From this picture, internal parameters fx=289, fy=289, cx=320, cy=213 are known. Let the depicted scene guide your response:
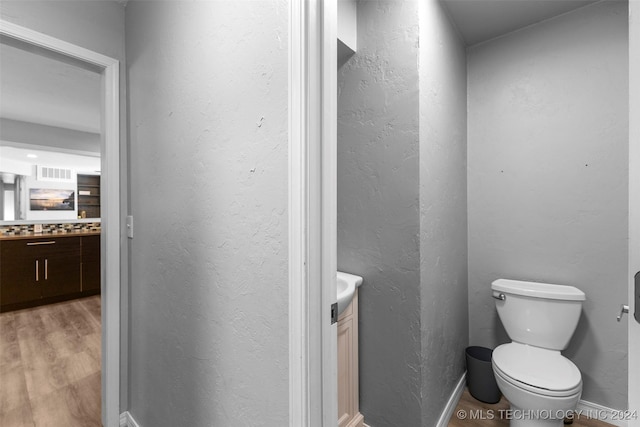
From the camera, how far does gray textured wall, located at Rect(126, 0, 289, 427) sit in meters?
0.82

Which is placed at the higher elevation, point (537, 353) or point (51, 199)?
point (51, 199)

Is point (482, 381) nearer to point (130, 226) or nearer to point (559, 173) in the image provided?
point (559, 173)

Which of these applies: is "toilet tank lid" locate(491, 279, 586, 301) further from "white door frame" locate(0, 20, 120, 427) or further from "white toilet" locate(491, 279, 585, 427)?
"white door frame" locate(0, 20, 120, 427)

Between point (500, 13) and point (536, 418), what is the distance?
2.27 m

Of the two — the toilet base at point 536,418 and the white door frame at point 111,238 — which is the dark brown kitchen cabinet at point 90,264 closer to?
the white door frame at point 111,238

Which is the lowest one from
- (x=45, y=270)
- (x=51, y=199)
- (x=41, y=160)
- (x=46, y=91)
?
(x=45, y=270)

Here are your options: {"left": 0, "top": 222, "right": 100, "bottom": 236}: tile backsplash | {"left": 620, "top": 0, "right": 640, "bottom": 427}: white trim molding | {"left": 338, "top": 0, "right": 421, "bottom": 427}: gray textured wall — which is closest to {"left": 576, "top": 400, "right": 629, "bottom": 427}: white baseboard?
{"left": 338, "top": 0, "right": 421, "bottom": 427}: gray textured wall

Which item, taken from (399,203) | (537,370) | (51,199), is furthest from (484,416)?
(51,199)

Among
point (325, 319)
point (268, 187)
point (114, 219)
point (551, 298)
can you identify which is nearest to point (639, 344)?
point (325, 319)

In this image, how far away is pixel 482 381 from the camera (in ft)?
5.99

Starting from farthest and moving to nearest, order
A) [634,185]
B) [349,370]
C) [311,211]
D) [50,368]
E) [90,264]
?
[90,264] → [50,368] → [349,370] → [311,211] → [634,185]

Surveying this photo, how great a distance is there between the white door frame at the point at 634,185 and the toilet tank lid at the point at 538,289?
4.48 feet

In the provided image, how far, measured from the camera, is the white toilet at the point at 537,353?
135cm

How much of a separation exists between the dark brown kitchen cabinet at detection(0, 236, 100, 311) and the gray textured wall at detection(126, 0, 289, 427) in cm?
333
